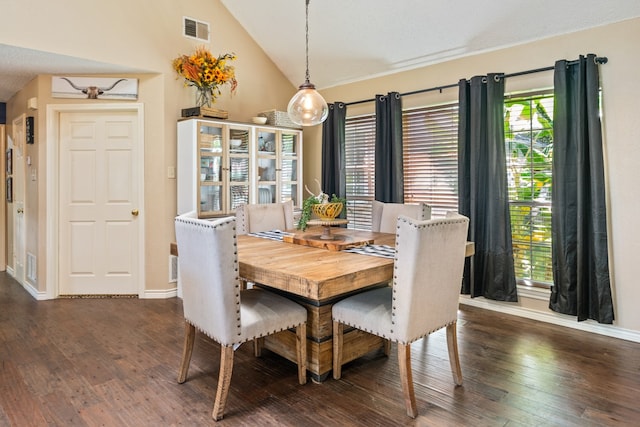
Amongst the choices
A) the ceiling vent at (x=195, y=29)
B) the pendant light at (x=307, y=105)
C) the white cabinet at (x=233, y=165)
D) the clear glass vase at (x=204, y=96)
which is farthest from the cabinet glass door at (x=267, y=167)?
the pendant light at (x=307, y=105)

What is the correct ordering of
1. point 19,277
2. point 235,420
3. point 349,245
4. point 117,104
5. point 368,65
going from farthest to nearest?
1. point 19,277
2. point 368,65
3. point 117,104
4. point 349,245
5. point 235,420

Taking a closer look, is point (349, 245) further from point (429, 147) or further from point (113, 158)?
point (113, 158)

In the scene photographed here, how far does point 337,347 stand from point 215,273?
2.84 ft

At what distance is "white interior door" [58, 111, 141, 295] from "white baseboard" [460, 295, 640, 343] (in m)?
3.36

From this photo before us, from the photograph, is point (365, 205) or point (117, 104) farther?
point (365, 205)

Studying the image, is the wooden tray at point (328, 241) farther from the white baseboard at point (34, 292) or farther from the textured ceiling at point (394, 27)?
the white baseboard at point (34, 292)

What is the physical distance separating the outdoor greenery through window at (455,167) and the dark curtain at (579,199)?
0.77ft

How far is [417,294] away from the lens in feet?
6.60

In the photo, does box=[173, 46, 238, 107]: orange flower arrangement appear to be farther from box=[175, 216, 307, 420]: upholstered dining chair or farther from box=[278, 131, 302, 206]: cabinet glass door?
box=[175, 216, 307, 420]: upholstered dining chair

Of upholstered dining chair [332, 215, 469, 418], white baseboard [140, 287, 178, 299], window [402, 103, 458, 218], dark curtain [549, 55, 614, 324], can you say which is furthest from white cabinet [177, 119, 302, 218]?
dark curtain [549, 55, 614, 324]

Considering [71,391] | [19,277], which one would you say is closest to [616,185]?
[71,391]

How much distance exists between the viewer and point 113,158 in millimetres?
4215

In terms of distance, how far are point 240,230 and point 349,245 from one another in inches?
46.9

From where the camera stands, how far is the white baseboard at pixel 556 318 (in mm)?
3062
